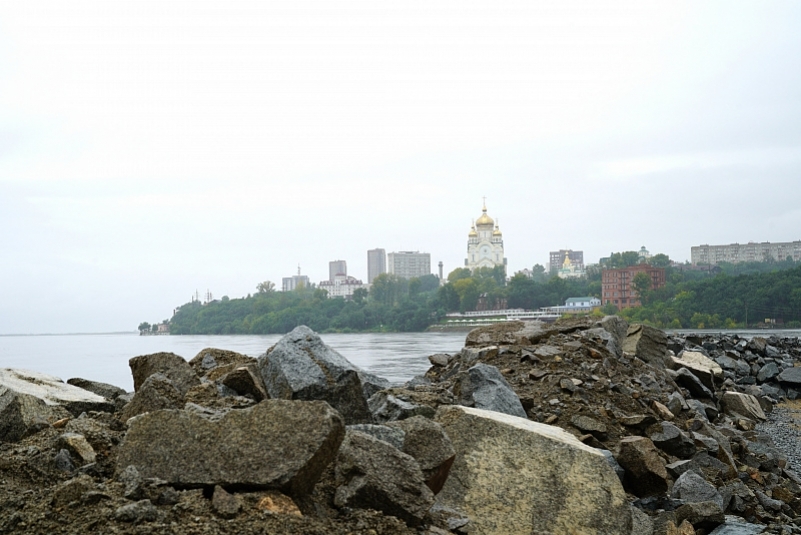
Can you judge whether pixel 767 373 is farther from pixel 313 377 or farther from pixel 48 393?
pixel 48 393

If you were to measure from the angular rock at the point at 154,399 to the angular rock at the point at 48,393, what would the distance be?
26.9 inches

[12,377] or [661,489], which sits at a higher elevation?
[12,377]

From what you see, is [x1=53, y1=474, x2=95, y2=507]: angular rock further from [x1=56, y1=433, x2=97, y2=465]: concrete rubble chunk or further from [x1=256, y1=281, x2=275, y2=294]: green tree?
[x1=256, y1=281, x2=275, y2=294]: green tree

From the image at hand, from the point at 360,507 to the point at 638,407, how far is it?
20.0 ft

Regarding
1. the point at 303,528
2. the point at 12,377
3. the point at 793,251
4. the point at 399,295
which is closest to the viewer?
the point at 303,528

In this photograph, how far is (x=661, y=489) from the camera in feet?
22.7

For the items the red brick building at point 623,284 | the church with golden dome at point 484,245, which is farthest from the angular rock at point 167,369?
the church with golden dome at point 484,245

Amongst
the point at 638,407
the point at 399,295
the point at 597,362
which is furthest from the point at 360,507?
the point at 399,295

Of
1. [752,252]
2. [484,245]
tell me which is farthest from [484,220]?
→ [752,252]

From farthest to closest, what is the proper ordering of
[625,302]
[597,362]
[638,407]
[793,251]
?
1. [793,251]
2. [625,302]
3. [597,362]
4. [638,407]

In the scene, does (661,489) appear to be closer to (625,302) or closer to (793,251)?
(625,302)

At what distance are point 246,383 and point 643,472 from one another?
11.9 feet

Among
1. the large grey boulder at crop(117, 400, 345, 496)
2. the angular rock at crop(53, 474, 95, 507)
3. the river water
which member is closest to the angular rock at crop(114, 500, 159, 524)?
the angular rock at crop(53, 474, 95, 507)

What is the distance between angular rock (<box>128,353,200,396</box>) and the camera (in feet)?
23.9
